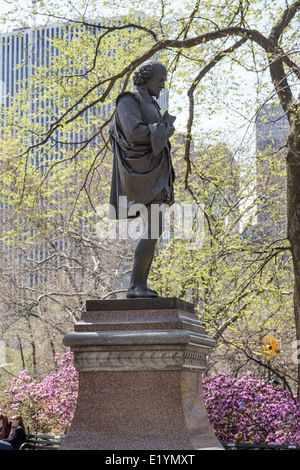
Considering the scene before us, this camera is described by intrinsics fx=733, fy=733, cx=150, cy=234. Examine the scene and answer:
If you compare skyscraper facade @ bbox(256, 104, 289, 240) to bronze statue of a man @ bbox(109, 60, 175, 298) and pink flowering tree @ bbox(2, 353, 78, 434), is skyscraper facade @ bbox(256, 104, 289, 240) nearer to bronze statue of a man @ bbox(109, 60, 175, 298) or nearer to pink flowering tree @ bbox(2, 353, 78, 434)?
pink flowering tree @ bbox(2, 353, 78, 434)

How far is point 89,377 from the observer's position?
6680 mm

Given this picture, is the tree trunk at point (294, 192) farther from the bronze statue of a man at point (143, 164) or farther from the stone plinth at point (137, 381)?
the stone plinth at point (137, 381)

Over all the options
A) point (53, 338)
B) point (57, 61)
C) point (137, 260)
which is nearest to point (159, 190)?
point (137, 260)

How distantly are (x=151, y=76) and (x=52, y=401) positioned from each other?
8.80 metres

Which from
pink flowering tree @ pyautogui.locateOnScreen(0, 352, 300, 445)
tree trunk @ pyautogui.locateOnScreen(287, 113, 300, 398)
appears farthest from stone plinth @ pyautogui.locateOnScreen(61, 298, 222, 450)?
tree trunk @ pyautogui.locateOnScreen(287, 113, 300, 398)

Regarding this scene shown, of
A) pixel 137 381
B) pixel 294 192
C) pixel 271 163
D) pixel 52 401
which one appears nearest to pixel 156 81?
pixel 137 381

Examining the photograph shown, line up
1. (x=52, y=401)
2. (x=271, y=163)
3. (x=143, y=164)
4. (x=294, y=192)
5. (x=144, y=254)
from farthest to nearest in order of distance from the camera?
(x=271, y=163), (x=52, y=401), (x=294, y=192), (x=143, y=164), (x=144, y=254)

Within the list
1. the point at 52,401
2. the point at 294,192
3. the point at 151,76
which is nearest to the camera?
the point at 151,76

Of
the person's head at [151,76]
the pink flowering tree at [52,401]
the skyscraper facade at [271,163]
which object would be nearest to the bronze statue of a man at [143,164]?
the person's head at [151,76]

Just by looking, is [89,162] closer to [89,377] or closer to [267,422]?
[267,422]

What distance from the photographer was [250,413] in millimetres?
12633

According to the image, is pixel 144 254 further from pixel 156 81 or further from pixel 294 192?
pixel 294 192

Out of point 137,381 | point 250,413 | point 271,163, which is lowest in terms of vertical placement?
point 250,413

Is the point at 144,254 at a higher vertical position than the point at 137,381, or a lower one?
higher
